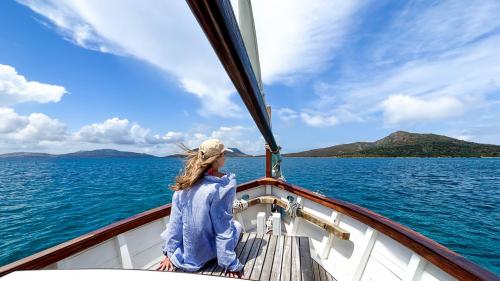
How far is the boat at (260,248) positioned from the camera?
126 centimetres

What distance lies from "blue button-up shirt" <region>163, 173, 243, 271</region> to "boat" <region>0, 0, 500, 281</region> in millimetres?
140

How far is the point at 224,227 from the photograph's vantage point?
5.77 ft

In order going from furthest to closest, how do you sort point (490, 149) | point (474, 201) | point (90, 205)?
point (490, 149) → point (474, 201) → point (90, 205)

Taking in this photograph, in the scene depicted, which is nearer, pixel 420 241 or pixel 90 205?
pixel 420 241

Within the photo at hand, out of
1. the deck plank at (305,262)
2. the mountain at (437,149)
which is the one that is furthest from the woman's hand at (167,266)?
the mountain at (437,149)

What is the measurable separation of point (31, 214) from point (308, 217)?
49.5 ft

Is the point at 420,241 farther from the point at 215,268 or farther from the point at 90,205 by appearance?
the point at 90,205

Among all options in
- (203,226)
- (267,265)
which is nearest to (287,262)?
(267,265)

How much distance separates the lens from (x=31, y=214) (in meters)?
11.6

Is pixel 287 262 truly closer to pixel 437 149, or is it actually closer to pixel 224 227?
pixel 224 227

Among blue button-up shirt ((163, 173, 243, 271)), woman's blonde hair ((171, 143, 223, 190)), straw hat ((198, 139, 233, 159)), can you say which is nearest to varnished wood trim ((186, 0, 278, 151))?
straw hat ((198, 139, 233, 159))

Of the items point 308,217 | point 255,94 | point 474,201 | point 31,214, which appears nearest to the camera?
point 255,94

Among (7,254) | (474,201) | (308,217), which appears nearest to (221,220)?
(308,217)

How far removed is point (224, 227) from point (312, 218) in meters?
2.16
